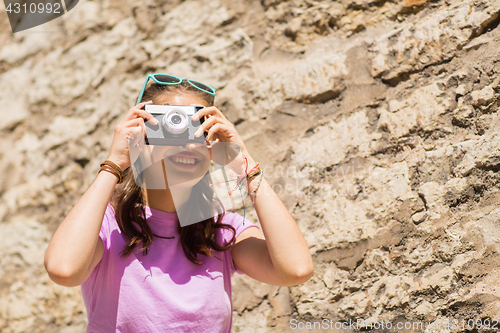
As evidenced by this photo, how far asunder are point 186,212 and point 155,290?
0.31m

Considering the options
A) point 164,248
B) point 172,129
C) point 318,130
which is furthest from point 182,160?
point 318,130

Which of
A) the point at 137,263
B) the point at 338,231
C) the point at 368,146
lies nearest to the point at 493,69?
the point at 368,146

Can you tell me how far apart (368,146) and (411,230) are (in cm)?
37

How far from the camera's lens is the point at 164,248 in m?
1.30

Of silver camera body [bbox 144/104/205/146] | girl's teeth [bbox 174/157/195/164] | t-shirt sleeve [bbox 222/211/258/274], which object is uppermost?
silver camera body [bbox 144/104/205/146]

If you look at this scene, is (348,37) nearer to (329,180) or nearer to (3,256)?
(329,180)

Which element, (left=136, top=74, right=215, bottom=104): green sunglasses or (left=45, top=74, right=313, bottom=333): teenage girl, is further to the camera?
(left=136, top=74, right=215, bottom=104): green sunglasses

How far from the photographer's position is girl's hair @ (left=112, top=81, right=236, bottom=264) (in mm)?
1275

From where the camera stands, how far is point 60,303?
1900 millimetres

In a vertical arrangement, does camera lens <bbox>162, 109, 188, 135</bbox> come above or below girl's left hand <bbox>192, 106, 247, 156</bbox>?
above

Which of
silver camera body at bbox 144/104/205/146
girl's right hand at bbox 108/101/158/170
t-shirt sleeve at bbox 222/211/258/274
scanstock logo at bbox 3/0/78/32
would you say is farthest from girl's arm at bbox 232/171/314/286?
scanstock logo at bbox 3/0/78/32

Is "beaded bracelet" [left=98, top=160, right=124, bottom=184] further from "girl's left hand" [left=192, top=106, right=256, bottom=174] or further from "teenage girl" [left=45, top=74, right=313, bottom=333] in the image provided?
"girl's left hand" [left=192, top=106, right=256, bottom=174]

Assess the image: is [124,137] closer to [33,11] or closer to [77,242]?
[77,242]

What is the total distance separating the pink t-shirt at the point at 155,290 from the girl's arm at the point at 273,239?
0.50 ft
